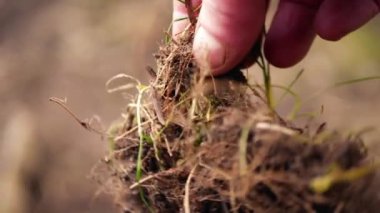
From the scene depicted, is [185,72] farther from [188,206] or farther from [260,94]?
[188,206]

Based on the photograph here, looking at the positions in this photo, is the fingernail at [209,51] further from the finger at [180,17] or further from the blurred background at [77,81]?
the blurred background at [77,81]

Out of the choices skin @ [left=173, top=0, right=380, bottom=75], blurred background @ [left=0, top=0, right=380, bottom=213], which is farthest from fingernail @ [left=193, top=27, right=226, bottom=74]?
blurred background @ [left=0, top=0, right=380, bottom=213]

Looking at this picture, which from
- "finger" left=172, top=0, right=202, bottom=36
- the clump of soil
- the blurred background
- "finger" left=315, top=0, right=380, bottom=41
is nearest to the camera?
the clump of soil

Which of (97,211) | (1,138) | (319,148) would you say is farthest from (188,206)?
(1,138)

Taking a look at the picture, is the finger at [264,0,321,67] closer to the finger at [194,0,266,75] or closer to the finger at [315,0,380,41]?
the finger at [315,0,380,41]

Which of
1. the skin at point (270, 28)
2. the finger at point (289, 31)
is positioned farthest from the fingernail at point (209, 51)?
the finger at point (289, 31)

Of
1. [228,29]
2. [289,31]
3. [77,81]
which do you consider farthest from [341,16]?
[77,81]

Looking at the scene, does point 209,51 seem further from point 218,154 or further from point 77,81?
point 77,81
